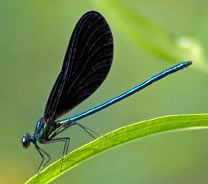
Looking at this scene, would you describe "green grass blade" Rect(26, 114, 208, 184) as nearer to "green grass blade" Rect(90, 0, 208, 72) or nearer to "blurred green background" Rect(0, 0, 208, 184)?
"green grass blade" Rect(90, 0, 208, 72)

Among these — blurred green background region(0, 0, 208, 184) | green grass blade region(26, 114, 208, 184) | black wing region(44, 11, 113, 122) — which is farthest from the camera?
blurred green background region(0, 0, 208, 184)

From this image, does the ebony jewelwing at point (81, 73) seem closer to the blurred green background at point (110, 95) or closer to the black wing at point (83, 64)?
the black wing at point (83, 64)

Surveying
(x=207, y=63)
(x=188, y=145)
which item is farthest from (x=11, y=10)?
(x=207, y=63)

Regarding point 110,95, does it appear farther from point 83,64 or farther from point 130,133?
point 130,133

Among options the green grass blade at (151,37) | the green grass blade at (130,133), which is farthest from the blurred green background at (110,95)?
the green grass blade at (130,133)

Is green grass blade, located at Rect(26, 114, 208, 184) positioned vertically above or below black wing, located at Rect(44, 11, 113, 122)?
below

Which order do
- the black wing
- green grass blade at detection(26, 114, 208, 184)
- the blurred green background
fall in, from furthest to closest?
the blurred green background → the black wing → green grass blade at detection(26, 114, 208, 184)

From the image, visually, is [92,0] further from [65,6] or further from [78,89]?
[65,6]

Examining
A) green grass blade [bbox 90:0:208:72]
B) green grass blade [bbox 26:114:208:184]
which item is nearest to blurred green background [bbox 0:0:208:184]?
green grass blade [bbox 90:0:208:72]

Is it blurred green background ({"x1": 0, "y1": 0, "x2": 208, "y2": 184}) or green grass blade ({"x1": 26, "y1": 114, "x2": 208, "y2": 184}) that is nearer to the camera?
green grass blade ({"x1": 26, "y1": 114, "x2": 208, "y2": 184})
